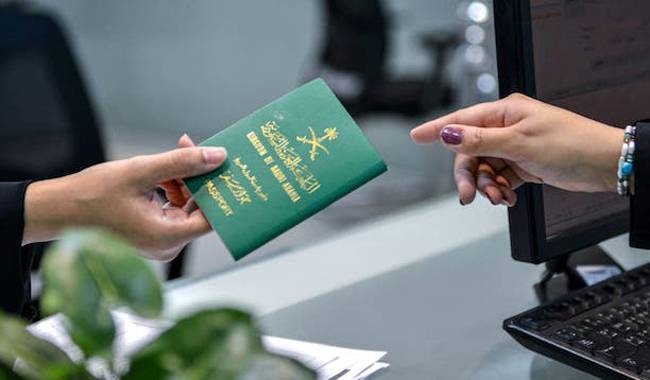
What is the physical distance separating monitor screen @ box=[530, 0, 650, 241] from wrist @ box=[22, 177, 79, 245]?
430mm

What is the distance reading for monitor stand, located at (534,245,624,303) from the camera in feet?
3.71

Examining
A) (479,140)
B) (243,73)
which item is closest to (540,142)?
(479,140)

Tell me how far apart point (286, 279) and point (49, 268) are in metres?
0.76

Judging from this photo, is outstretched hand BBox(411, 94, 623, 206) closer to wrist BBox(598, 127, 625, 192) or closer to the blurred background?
wrist BBox(598, 127, 625, 192)

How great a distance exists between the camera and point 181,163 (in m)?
0.88

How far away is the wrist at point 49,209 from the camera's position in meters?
0.92

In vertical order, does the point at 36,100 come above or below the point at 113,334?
below

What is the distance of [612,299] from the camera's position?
39.8 inches

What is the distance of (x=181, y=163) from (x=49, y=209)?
0.14m

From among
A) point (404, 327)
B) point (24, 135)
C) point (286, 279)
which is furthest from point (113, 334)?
point (24, 135)

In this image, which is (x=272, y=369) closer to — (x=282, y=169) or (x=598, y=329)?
(x=282, y=169)

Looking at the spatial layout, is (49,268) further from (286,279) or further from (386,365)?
(286,279)

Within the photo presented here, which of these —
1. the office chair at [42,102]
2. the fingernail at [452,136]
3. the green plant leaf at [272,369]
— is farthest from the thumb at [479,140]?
the office chair at [42,102]

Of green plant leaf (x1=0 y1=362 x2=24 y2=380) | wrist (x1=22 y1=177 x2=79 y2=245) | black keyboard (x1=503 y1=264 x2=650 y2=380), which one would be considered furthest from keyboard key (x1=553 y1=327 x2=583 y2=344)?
green plant leaf (x1=0 y1=362 x2=24 y2=380)
